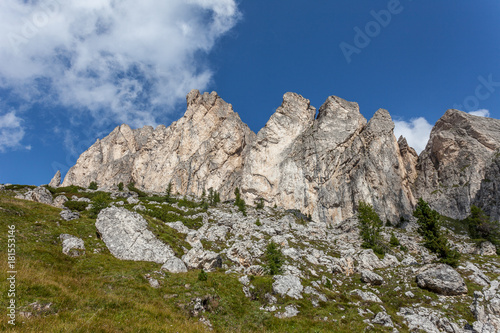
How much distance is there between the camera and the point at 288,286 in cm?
2555

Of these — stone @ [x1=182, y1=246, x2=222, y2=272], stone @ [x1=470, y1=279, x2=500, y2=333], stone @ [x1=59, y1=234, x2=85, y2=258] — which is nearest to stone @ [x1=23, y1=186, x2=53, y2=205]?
stone @ [x1=59, y1=234, x2=85, y2=258]

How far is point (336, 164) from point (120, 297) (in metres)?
148

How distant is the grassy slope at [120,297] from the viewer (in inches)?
514

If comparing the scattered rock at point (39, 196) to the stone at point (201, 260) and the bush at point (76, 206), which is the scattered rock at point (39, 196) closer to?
the bush at point (76, 206)

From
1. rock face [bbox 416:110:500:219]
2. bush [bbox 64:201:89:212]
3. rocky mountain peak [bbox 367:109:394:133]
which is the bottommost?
bush [bbox 64:201:89:212]

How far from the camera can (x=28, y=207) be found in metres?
34.5

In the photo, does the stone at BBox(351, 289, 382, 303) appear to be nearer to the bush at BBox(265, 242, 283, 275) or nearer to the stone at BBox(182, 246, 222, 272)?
the bush at BBox(265, 242, 283, 275)

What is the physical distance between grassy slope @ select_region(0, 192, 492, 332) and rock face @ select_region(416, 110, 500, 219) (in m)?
134

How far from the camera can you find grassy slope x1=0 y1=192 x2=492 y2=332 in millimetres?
13055

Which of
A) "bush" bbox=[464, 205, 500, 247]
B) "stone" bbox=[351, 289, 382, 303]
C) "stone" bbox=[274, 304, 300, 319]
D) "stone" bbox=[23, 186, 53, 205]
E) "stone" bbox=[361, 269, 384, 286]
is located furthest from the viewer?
"bush" bbox=[464, 205, 500, 247]

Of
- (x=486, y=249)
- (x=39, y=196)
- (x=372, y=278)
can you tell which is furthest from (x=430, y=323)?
(x=39, y=196)

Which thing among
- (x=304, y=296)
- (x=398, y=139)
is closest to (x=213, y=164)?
(x=398, y=139)

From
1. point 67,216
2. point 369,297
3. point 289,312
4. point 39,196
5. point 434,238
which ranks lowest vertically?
point 369,297

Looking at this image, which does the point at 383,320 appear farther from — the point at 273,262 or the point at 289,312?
the point at 273,262
